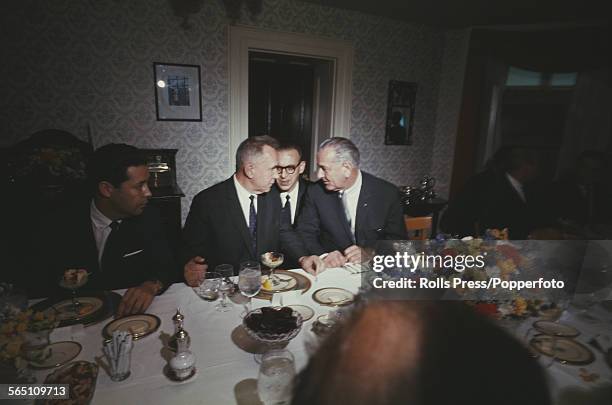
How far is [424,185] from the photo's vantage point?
17.3ft

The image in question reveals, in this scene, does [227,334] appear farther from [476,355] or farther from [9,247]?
[9,247]

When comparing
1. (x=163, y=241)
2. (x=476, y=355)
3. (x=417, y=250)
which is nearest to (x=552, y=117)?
(x=417, y=250)

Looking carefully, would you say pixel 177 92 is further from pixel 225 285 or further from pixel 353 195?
pixel 225 285

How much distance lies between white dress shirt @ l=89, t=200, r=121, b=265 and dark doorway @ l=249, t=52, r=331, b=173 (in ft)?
11.7

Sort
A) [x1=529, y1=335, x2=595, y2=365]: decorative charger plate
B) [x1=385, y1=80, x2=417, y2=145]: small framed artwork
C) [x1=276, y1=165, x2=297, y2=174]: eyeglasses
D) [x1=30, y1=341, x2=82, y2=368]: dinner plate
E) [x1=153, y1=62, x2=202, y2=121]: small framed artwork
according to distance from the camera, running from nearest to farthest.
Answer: [x1=30, y1=341, x2=82, y2=368]: dinner plate → [x1=529, y1=335, x2=595, y2=365]: decorative charger plate → [x1=276, y1=165, x2=297, y2=174]: eyeglasses → [x1=153, y1=62, x2=202, y2=121]: small framed artwork → [x1=385, y1=80, x2=417, y2=145]: small framed artwork

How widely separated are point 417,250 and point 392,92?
3771 mm

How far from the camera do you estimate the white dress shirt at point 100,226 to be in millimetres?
2115

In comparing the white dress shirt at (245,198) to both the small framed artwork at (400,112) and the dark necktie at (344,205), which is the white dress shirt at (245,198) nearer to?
the dark necktie at (344,205)

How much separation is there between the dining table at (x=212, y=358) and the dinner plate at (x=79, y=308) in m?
0.07

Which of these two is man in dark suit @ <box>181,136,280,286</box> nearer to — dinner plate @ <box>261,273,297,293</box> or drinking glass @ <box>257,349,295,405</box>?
dinner plate @ <box>261,273,297,293</box>

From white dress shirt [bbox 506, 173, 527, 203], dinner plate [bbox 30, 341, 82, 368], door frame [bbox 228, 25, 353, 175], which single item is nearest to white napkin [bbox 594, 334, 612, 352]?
dinner plate [bbox 30, 341, 82, 368]

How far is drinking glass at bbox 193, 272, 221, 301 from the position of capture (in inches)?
67.6

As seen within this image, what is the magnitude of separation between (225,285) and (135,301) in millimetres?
420

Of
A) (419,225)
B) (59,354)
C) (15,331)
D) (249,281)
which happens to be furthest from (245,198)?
(15,331)
